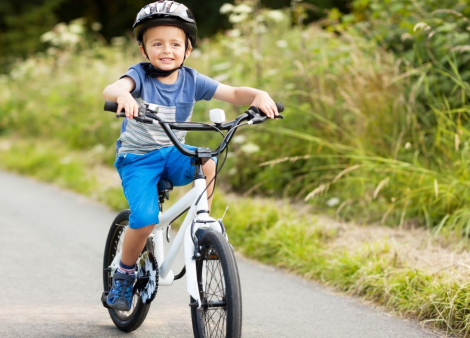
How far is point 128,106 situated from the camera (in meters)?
3.25

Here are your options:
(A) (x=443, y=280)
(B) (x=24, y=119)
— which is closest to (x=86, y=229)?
(A) (x=443, y=280)

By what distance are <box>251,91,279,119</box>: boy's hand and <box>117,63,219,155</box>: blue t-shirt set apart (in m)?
0.38

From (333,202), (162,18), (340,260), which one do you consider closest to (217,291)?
(162,18)

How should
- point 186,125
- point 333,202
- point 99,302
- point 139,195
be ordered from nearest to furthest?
point 186,125 < point 139,195 < point 99,302 < point 333,202

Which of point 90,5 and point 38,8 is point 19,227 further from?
point 90,5

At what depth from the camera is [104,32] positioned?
92.6 feet

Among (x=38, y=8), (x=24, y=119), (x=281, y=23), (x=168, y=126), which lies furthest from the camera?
(x=38, y=8)

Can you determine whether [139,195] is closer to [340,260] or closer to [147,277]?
[147,277]

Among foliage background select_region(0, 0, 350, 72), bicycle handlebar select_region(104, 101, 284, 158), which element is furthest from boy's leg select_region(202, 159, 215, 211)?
foliage background select_region(0, 0, 350, 72)

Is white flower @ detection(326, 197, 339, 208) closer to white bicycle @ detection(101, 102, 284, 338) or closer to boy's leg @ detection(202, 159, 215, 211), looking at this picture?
white bicycle @ detection(101, 102, 284, 338)

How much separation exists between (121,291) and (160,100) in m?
1.13

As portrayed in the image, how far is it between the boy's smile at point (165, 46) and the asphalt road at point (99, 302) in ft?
5.14

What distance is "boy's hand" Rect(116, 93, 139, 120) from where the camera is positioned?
3.24m

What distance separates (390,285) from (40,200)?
553 cm
